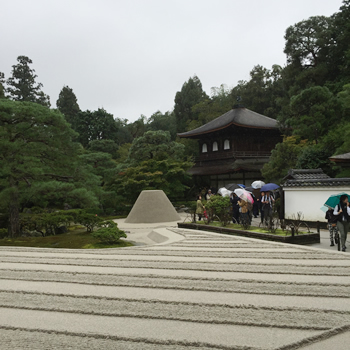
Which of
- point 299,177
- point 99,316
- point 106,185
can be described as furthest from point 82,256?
point 106,185

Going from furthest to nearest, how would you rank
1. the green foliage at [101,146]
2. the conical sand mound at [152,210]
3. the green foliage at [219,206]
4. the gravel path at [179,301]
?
the green foliage at [101,146] < the conical sand mound at [152,210] < the green foliage at [219,206] < the gravel path at [179,301]

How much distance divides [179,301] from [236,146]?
2741 centimetres

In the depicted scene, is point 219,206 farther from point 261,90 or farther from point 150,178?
point 261,90

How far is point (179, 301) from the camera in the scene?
4.80 metres

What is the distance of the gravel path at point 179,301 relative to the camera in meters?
3.63

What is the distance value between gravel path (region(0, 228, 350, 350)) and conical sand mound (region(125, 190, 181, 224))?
375 inches

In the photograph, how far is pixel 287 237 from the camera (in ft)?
31.6

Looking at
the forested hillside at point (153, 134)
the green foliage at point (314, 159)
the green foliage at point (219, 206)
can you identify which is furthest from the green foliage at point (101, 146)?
the green foliage at point (219, 206)

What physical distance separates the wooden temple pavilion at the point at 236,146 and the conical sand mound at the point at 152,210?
37.4ft

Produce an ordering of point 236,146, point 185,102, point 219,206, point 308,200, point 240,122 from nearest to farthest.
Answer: point 219,206 < point 308,200 < point 240,122 < point 236,146 < point 185,102

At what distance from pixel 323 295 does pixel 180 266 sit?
2822mm

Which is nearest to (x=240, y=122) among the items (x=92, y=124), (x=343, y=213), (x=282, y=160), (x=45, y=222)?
(x=282, y=160)

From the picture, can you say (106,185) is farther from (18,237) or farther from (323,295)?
(323,295)

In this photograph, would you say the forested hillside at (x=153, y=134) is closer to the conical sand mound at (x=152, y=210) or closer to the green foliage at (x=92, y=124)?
the green foliage at (x=92, y=124)
